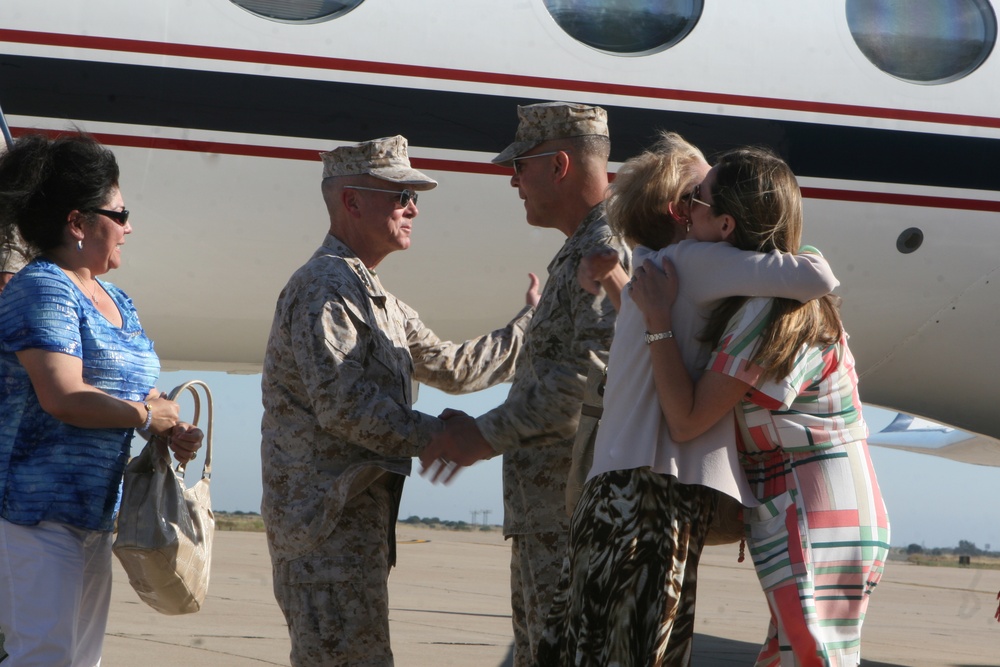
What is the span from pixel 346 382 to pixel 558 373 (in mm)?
543

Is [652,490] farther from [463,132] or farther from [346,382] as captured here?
[463,132]

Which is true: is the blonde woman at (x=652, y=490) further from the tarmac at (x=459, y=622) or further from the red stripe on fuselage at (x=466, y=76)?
the tarmac at (x=459, y=622)

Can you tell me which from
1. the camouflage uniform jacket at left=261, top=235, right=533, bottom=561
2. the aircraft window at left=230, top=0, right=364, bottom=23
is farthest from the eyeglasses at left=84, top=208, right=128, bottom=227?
the aircraft window at left=230, top=0, right=364, bottom=23

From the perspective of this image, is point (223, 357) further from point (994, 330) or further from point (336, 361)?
point (994, 330)

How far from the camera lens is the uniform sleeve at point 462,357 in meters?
3.73

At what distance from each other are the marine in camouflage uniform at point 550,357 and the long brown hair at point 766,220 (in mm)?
559

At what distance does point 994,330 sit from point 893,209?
76cm

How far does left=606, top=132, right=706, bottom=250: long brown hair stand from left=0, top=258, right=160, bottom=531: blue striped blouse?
1.34 metres

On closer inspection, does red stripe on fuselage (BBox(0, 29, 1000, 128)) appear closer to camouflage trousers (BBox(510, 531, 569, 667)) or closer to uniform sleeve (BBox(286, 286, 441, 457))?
uniform sleeve (BBox(286, 286, 441, 457))

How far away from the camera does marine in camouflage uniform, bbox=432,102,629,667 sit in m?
3.08

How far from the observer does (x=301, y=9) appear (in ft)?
15.4

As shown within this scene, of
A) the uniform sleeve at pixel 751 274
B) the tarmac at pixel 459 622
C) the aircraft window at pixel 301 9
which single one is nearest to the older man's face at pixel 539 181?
the uniform sleeve at pixel 751 274

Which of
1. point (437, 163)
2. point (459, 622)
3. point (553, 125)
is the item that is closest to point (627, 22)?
point (437, 163)

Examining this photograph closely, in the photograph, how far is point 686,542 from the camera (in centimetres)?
240
